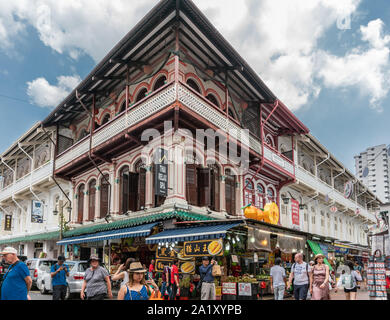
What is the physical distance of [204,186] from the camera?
16.2m

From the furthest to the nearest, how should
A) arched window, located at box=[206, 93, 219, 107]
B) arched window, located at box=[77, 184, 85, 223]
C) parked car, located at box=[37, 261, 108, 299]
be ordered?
arched window, located at box=[77, 184, 85, 223] → arched window, located at box=[206, 93, 219, 107] → parked car, located at box=[37, 261, 108, 299]

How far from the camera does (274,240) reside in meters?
17.7

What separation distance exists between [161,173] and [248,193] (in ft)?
22.4

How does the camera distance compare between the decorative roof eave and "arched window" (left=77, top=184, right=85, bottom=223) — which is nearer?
the decorative roof eave

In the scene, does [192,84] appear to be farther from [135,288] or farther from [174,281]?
[135,288]

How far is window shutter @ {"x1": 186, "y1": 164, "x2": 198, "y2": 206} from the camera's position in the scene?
15.7 metres

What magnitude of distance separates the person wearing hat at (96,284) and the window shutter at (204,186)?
9.02 metres

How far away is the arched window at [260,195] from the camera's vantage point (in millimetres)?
20263

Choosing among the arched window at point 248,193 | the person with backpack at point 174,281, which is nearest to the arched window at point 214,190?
the arched window at point 248,193

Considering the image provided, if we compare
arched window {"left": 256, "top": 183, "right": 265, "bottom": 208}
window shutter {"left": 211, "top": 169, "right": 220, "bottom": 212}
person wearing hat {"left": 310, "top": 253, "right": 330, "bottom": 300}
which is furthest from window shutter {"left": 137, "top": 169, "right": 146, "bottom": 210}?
person wearing hat {"left": 310, "top": 253, "right": 330, "bottom": 300}

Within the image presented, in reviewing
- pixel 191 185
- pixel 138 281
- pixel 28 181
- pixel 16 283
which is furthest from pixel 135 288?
pixel 28 181

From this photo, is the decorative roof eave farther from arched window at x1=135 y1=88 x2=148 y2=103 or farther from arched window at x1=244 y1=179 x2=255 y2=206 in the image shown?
arched window at x1=135 y1=88 x2=148 y2=103

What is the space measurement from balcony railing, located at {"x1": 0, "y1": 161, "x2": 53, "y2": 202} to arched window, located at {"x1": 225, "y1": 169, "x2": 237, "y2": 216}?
11.2 meters

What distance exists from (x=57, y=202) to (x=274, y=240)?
14.2 metres
